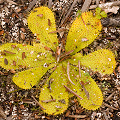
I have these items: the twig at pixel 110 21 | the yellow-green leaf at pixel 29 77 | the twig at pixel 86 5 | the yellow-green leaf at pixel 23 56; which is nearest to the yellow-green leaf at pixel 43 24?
the yellow-green leaf at pixel 23 56

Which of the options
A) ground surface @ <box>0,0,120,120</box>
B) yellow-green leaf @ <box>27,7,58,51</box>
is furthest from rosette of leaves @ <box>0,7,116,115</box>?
ground surface @ <box>0,0,120,120</box>

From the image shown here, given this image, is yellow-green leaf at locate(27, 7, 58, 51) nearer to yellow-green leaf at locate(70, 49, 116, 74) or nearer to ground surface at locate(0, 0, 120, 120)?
ground surface at locate(0, 0, 120, 120)

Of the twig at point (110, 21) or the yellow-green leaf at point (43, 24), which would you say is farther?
the twig at point (110, 21)

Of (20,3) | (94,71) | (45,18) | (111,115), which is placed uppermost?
(20,3)

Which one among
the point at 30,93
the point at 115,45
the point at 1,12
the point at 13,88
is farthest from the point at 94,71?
the point at 1,12

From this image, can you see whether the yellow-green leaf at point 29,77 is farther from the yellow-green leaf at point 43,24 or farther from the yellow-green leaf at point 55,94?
the yellow-green leaf at point 43,24

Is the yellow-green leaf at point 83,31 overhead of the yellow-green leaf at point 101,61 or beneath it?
overhead

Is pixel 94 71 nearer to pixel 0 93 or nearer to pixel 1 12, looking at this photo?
pixel 0 93

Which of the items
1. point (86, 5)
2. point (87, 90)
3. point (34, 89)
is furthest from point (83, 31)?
point (34, 89)
